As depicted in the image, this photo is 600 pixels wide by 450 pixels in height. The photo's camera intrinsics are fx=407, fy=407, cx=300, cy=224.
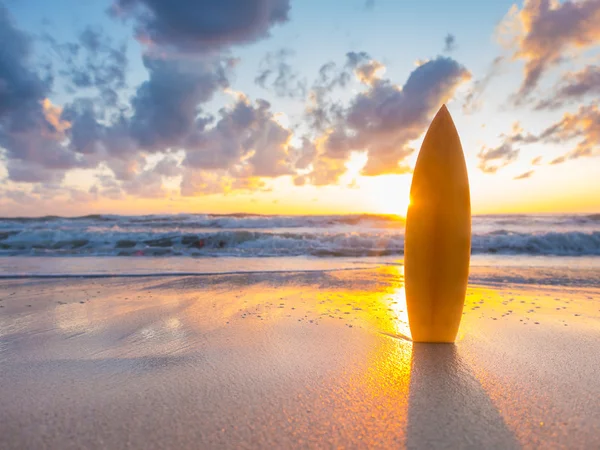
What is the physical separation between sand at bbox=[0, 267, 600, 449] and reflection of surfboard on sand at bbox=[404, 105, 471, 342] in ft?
0.84

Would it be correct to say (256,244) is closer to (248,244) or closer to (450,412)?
(248,244)

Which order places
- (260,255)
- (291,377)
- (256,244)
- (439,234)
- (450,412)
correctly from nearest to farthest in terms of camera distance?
(450,412) → (291,377) → (439,234) → (260,255) → (256,244)

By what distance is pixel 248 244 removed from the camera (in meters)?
15.5

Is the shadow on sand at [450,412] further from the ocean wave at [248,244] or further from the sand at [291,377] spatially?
the ocean wave at [248,244]

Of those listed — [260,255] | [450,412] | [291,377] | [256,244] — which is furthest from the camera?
[256,244]

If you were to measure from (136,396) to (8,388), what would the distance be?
74 centimetres

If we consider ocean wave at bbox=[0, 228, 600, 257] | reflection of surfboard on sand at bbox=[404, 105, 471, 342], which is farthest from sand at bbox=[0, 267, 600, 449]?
ocean wave at bbox=[0, 228, 600, 257]

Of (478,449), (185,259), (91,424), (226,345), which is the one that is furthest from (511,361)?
(185,259)

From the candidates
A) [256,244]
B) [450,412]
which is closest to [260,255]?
[256,244]

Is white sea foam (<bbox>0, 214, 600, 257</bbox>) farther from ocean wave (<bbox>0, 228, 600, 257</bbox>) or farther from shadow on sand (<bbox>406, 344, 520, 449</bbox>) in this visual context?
shadow on sand (<bbox>406, 344, 520, 449</bbox>)

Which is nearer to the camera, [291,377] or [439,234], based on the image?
[291,377]

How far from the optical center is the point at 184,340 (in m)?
3.06

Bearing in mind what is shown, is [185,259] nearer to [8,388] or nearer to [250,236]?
[250,236]

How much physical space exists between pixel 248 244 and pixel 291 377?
1338 cm
